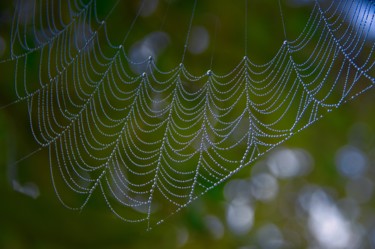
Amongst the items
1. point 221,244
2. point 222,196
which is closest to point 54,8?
point 222,196

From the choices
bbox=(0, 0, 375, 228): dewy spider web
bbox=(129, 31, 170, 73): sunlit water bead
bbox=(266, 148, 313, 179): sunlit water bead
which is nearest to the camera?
bbox=(0, 0, 375, 228): dewy spider web

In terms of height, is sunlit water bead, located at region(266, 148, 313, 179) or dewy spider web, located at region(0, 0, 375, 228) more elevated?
dewy spider web, located at region(0, 0, 375, 228)

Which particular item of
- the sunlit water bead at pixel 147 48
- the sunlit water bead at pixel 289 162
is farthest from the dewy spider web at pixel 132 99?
the sunlit water bead at pixel 289 162

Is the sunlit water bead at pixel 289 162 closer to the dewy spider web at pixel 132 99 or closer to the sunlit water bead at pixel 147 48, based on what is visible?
the dewy spider web at pixel 132 99

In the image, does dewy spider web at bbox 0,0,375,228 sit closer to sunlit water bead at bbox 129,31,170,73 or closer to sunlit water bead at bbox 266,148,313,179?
sunlit water bead at bbox 129,31,170,73

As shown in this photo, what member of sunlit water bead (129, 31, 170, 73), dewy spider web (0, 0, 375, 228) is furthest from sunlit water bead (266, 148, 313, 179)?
sunlit water bead (129, 31, 170, 73)
